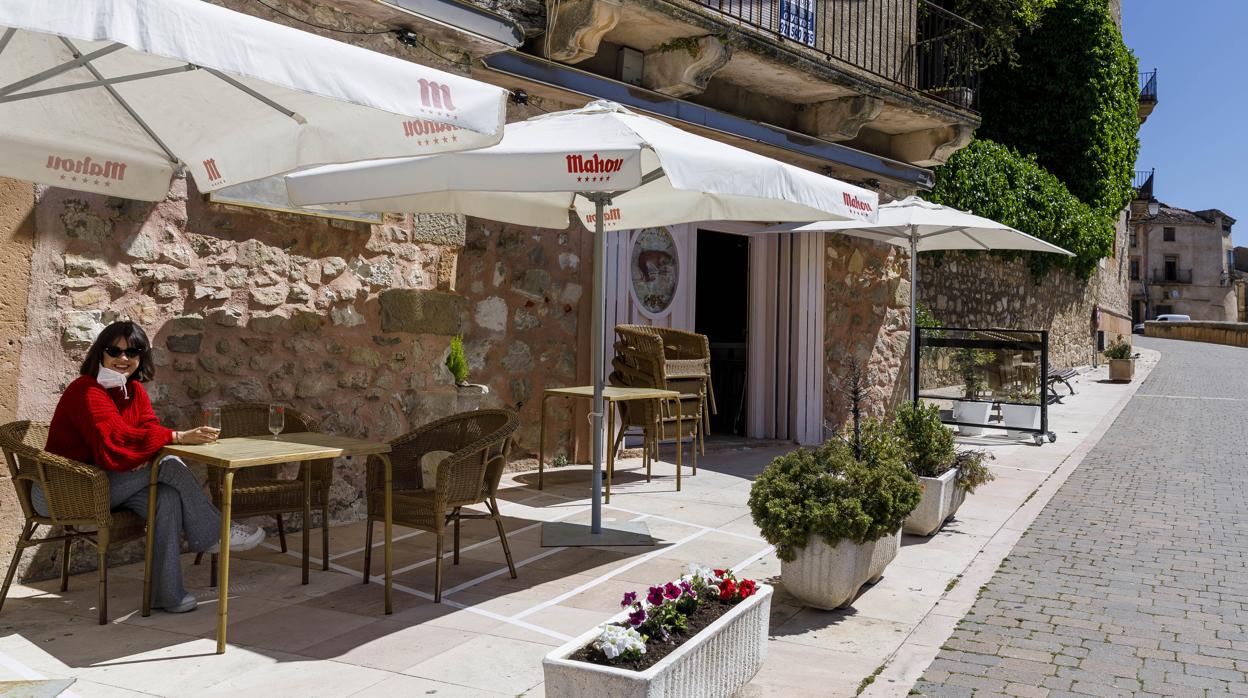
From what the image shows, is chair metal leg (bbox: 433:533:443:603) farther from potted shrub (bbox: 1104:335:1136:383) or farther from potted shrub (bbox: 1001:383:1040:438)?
potted shrub (bbox: 1104:335:1136:383)

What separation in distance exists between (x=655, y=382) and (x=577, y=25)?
276cm

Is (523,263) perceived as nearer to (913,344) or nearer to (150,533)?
(150,533)

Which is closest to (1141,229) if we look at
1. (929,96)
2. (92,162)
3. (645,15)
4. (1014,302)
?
(1014,302)

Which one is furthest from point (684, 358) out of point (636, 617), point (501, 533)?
point (636, 617)

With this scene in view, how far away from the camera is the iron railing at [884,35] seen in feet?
31.4

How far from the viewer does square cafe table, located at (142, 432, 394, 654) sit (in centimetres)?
360

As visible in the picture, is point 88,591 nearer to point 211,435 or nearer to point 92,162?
point 211,435

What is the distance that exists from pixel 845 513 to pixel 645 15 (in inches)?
188

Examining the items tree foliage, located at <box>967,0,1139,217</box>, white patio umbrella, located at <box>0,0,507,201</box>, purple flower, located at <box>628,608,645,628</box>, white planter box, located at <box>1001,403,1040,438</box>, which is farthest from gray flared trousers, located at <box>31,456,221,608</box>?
tree foliage, located at <box>967,0,1139,217</box>

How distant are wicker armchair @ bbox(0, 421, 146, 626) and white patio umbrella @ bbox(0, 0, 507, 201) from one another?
4.03 feet

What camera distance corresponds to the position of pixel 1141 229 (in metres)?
67.6

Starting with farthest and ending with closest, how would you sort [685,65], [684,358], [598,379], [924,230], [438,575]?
[924,230] < [684,358] < [685,65] < [598,379] < [438,575]

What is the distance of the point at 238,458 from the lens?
363 cm

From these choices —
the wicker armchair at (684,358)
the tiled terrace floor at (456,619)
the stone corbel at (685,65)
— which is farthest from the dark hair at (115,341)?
the stone corbel at (685,65)
